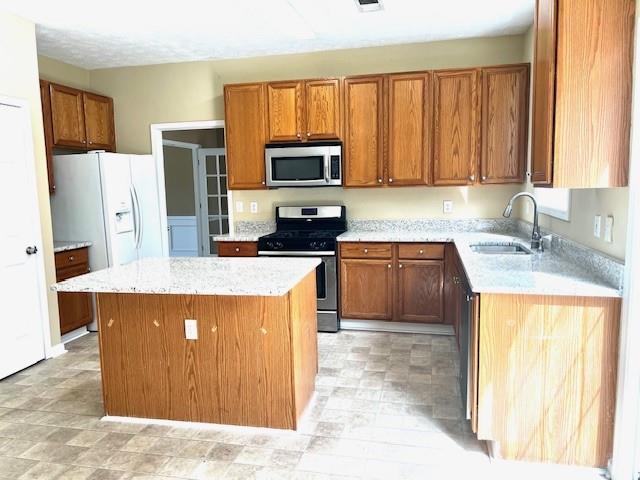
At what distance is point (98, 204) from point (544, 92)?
12.3 ft

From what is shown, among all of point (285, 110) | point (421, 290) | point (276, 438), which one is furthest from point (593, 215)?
point (285, 110)

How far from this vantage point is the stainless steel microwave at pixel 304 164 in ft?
14.1

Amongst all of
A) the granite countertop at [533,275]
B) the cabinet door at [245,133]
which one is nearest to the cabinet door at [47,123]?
the cabinet door at [245,133]

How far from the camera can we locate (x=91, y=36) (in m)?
4.03

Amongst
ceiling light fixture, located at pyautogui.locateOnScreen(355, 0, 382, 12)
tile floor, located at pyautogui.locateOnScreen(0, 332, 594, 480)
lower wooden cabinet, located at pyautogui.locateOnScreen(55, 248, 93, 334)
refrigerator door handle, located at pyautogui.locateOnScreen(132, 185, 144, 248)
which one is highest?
ceiling light fixture, located at pyautogui.locateOnScreen(355, 0, 382, 12)

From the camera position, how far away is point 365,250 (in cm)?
421

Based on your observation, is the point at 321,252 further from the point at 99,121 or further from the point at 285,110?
the point at 99,121

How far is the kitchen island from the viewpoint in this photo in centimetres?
249

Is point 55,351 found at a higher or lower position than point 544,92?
lower

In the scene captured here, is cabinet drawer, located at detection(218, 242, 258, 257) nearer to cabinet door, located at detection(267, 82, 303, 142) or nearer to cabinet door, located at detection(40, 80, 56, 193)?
cabinet door, located at detection(267, 82, 303, 142)

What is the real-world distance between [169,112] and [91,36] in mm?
1148

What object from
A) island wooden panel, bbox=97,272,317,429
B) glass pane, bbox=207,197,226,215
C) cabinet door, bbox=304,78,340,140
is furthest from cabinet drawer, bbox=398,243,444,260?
glass pane, bbox=207,197,226,215

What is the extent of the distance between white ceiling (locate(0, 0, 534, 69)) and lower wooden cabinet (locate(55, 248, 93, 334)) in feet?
6.17

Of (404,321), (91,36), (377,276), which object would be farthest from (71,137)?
(404,321)
